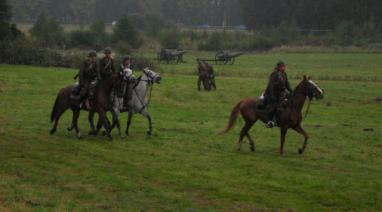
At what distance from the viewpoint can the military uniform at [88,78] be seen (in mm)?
24438

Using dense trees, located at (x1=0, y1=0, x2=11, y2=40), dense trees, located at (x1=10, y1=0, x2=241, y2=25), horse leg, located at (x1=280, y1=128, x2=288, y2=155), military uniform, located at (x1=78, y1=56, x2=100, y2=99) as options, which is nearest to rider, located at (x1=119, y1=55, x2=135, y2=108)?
military uniform, located at (x1=78, y1=56, x2=100, y2=99)

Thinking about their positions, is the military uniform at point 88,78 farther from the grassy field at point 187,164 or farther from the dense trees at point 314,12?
the dense trees at point 314,12

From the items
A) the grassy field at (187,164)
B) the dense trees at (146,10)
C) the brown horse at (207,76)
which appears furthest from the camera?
the dense trees at (146,10)

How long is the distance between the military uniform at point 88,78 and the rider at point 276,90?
19.0 feet

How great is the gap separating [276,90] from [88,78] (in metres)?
6.40

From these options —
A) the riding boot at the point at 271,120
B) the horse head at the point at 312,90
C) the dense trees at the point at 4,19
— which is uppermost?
the dense trees at the point at 4,19

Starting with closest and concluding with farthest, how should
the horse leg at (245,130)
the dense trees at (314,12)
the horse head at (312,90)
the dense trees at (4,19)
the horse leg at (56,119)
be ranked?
the horse head at (312,90) < the horse leg at (245,130) < the horse leg at (56,119) < the dense trees at (4,19) < the dense trees at (314,12)

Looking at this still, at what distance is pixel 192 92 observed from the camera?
1670 inches

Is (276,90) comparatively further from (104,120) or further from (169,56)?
(169,56)

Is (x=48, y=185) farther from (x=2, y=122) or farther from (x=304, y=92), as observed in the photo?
(x=2, y=122)

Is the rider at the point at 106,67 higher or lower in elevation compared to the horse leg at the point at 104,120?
higher

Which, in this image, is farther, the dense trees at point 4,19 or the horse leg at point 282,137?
the dense trees at point 4,19

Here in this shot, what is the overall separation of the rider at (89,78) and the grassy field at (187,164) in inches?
62.2

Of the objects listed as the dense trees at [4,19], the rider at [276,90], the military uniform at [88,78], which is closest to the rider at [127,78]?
the military uniform at [88,78]
